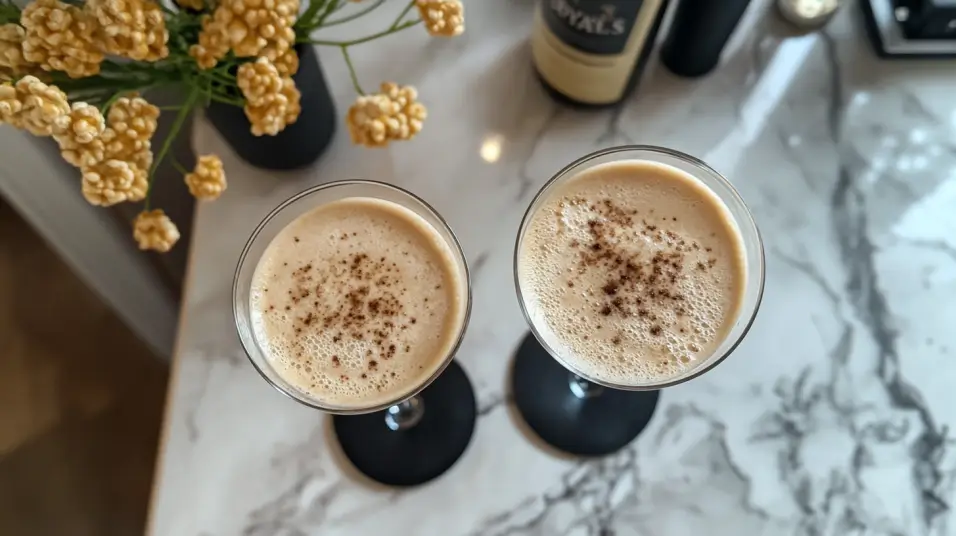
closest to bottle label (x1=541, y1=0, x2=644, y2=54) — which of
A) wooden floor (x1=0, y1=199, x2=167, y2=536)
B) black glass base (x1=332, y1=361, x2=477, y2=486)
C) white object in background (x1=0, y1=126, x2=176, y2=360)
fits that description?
black glass base (x1=332, y1=361, x2=477, y2=486)

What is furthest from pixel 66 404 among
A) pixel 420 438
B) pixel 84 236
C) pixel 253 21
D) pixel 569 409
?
pixel 253 21

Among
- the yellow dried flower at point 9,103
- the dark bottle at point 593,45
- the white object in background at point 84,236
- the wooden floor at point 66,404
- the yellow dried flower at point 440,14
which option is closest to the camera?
the yellow dried flower at point 9,103

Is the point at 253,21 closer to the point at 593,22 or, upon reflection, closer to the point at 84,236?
the point at 593,22

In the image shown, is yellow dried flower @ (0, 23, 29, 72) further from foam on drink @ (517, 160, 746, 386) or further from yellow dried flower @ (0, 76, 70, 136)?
foam on drink @ (517, 160, 746, 386)

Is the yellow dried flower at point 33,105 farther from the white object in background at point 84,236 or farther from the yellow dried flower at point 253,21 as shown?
the white object in background at point 84,236

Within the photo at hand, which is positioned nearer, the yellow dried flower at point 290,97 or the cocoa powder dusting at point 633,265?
the yellow dried flower at point 290,97

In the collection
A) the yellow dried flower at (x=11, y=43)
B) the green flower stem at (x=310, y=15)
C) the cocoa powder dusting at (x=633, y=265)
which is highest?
the yellow dried flower at (x=11, y=43)

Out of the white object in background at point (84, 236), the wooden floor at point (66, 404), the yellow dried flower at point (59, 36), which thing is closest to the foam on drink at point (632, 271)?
the yellow dried flower at point (59, 36)
